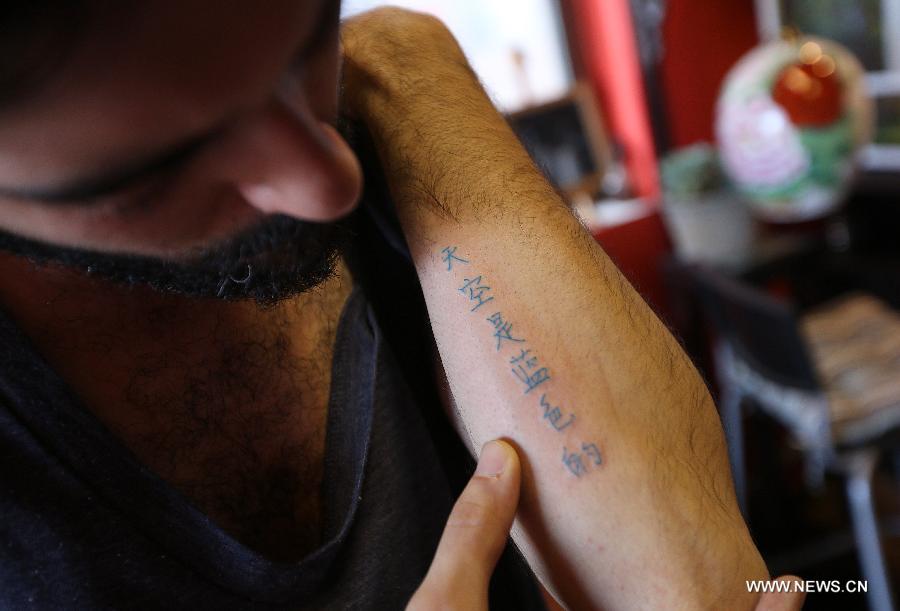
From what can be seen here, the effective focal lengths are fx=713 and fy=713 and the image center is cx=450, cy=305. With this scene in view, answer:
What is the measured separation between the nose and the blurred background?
84 cm

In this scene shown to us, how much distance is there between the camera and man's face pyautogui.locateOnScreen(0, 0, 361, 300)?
0.42m

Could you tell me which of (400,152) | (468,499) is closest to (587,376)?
(468,499)

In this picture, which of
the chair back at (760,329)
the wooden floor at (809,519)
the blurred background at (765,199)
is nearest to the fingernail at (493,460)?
the blurred background at (765,199)

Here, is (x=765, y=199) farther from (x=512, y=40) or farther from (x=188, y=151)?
(x=188, y=151)

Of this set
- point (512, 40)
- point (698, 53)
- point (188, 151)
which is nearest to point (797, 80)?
point (698, 53)

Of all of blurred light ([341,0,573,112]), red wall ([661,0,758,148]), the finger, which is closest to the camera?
the finger

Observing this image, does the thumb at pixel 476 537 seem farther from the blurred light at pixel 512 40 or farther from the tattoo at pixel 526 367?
the blurred light at pixel 512 40

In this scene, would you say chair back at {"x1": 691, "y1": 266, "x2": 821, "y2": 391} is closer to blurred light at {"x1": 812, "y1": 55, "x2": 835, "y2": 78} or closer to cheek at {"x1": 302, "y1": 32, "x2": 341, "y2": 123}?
blurred light at {"x1": 812, "y1": 55, "x2": 835, "y2": 78}

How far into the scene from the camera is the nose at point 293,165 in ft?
1.62

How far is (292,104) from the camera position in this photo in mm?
498

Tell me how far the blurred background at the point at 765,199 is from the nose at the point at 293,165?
0.84 meters

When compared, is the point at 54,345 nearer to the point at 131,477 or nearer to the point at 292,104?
the point at 131,477

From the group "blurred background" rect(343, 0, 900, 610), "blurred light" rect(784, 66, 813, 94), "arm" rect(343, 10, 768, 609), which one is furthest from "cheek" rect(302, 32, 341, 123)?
"blurred light" rect(784, 66, 813, 94)

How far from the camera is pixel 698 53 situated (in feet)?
8.20
